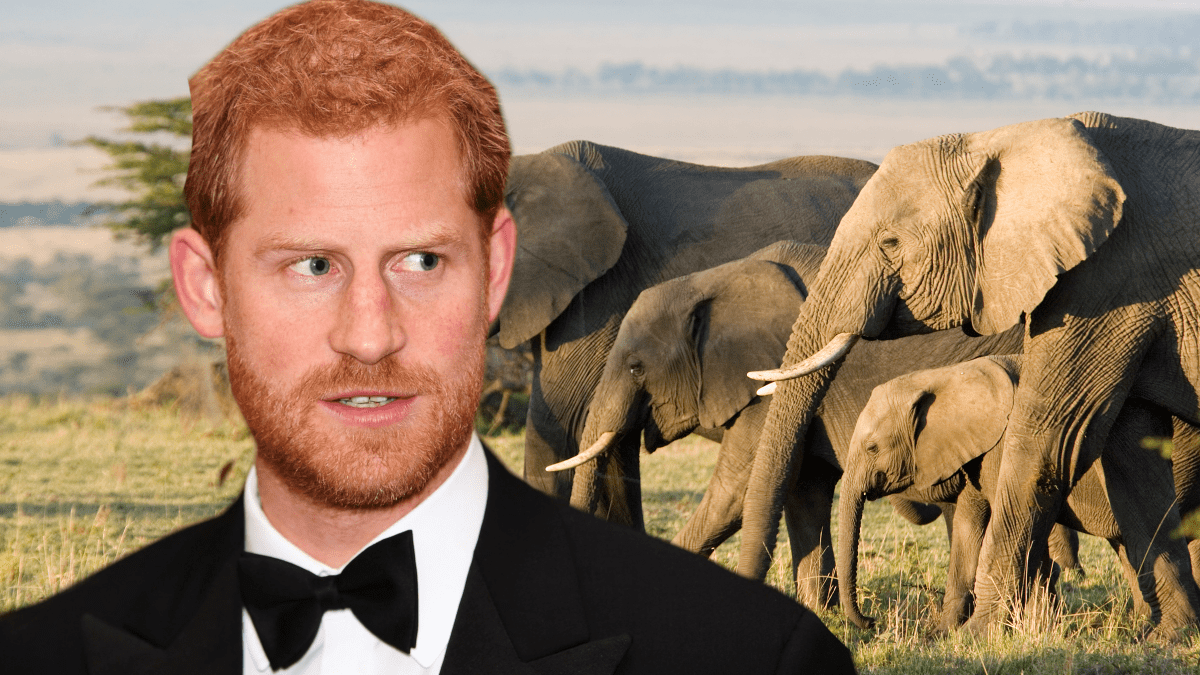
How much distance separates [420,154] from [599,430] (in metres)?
7.13

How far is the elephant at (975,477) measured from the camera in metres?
7.44

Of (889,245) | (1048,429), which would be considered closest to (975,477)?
(1048,429)

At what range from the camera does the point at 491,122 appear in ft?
7.10

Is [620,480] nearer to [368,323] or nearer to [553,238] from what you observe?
[553,238]

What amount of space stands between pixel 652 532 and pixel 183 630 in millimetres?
8904

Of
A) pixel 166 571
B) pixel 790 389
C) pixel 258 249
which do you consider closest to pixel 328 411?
pixel 258 249

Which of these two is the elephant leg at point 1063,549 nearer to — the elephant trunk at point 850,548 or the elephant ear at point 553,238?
the elephant trunk at point 850,548

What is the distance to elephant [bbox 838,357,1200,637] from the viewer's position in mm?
7438

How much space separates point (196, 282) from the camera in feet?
7.33

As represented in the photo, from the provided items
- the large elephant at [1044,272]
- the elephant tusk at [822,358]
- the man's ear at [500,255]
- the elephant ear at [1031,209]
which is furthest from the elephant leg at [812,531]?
the man's ear at [500,255]

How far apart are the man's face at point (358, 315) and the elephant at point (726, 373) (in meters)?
6.95

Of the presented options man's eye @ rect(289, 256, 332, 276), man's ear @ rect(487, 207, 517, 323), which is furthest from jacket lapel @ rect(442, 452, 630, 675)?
man's eye @ rect(289, 256, 332, 276)

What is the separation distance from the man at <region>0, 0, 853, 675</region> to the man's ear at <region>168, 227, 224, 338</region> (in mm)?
84

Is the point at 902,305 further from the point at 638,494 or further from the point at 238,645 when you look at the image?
the point at 238,645
